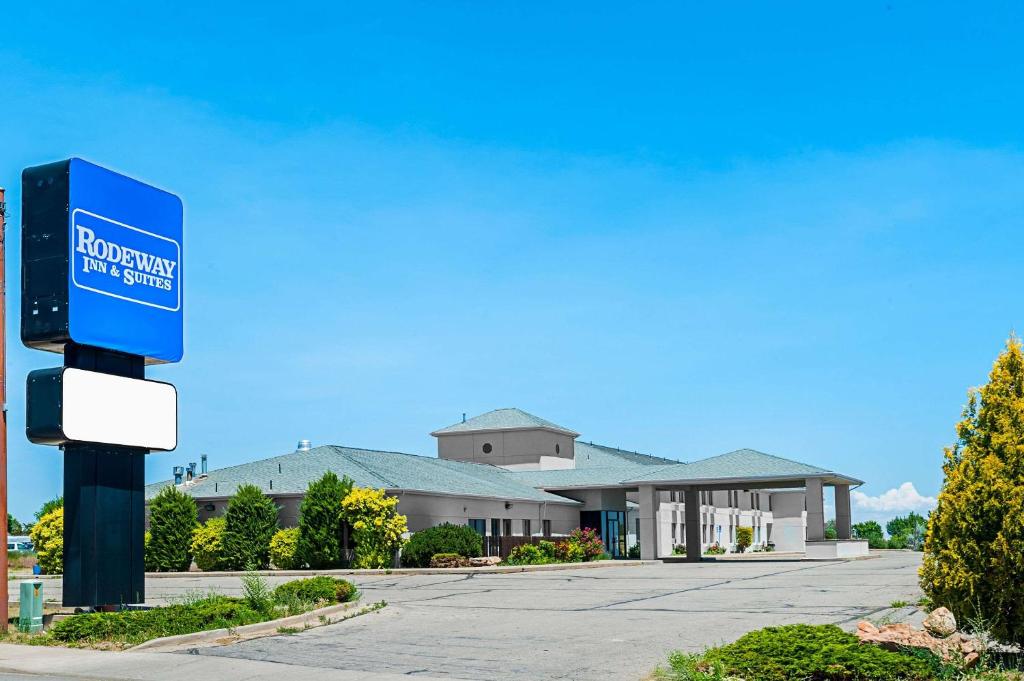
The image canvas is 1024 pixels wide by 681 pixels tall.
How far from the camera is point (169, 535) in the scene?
Answer: 4103 cm

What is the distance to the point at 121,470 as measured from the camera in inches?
859

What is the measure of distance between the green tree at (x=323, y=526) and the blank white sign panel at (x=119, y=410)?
1652 cm

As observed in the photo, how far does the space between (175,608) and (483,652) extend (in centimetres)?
618

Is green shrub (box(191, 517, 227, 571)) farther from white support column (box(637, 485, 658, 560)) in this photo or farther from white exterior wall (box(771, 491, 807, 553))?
white exterior wall (box(771, 491, 807, 553))

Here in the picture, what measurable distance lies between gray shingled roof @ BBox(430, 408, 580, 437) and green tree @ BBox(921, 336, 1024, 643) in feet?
158

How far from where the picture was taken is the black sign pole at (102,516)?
20672 mm

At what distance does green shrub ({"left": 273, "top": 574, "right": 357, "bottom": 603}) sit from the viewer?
21328 mm

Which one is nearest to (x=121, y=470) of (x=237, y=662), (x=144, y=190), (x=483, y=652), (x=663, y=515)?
(x=144, y=190)

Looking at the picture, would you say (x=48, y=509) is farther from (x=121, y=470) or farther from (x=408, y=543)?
(x=121, y=470)

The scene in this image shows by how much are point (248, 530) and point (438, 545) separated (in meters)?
7.38

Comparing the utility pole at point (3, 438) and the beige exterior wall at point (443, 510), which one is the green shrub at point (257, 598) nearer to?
the utility pole at point (3, 438)

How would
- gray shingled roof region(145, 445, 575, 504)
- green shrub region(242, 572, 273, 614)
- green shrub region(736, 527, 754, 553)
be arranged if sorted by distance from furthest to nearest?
green shrub region(736, 527, 754, 553) → gray shingled roof region(145, 445, 575, 504) → green shrub region(242, 572, 273, 614)

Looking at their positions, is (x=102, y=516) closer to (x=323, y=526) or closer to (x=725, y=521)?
(x=323, y=526)

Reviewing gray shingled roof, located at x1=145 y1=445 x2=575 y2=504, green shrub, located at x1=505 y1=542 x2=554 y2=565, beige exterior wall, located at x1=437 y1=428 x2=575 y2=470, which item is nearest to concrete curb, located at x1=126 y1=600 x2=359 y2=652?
gray shingled roof, located at x1=145 y1=445 x2=575 y2=504
